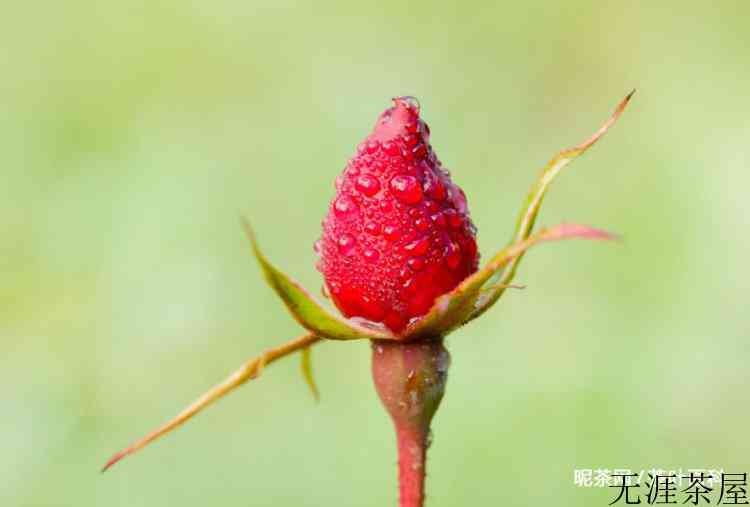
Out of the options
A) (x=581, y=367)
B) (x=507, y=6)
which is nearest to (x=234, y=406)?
(x=581, y=367)

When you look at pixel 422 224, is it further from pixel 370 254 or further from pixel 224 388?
pixel 224 388

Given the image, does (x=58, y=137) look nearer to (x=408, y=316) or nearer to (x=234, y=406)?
(x=234, y=406)

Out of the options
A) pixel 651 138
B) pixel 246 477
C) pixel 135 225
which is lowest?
pixel 246 477

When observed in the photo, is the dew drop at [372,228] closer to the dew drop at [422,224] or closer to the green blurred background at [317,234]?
the dew drop at [422,224]

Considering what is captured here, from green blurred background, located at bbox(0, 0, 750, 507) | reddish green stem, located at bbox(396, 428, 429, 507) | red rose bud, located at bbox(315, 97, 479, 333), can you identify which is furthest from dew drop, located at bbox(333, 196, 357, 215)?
green blurred background, located at bbox(0, 0, 750, 507)

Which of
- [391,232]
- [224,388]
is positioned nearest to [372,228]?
[391,232]

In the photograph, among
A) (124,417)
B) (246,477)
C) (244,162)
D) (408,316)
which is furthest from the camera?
(244,162)
